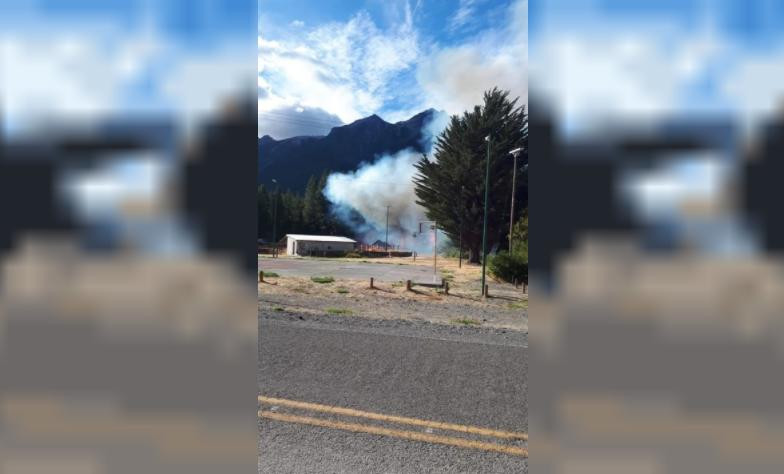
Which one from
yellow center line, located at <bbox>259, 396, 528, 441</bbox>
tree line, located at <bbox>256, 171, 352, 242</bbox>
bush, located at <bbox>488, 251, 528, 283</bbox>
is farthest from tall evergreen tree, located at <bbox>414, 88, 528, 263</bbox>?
yellow center line, located at <bbox>259, 396, 528, 441</bbox>

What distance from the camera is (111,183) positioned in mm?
909

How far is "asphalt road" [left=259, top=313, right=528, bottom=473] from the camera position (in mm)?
2346

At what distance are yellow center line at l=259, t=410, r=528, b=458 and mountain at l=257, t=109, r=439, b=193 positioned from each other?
2968 cm

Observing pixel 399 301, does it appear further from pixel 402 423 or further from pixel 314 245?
pixel 314 245

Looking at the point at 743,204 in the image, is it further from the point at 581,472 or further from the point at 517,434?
the point at 517,434

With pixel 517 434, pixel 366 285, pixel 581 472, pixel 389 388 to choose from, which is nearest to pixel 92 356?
pixel 581 472

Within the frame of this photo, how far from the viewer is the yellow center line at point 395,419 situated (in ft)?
8.86

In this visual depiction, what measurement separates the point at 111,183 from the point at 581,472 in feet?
3.70

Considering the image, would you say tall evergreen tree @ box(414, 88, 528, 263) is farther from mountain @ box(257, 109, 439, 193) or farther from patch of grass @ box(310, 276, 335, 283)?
patch of grass @ box(310, 276, 335, 283)

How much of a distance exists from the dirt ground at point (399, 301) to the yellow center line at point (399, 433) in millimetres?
4779

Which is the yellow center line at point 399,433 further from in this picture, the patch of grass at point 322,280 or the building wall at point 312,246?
the building wall at point 312,246

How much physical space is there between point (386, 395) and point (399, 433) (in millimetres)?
659

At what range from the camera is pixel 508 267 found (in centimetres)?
1560

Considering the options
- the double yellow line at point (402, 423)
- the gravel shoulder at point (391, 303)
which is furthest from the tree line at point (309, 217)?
the double yellow line at point (402, 423)
